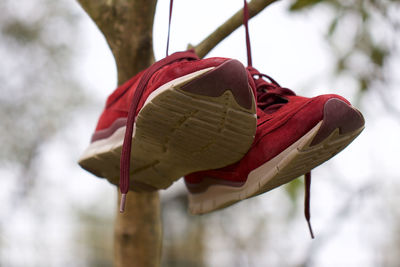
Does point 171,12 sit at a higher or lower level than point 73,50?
higher

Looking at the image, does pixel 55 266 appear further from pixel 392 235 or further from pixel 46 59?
pixel 392 235

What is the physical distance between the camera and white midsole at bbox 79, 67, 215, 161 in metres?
0.77

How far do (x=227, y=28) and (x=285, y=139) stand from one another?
0.42 meters

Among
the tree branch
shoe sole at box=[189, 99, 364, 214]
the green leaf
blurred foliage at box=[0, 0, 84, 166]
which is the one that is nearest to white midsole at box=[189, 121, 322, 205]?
shoe sole at box=[189, 99, 364, 214]

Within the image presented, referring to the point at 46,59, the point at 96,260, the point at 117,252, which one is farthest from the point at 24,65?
the point at 117,252

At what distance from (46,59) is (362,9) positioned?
114 inches

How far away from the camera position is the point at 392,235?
17.8 ft

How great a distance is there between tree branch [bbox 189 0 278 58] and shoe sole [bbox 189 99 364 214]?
399 millimetres

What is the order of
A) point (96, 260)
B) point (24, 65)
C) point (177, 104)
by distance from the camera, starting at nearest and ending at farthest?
point (177, 104) < point (24, 65) < point (96, 260)

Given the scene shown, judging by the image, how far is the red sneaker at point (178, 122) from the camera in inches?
30.5

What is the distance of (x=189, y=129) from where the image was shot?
2.78ft

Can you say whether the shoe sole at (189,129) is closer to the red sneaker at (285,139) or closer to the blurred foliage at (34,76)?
the red sneaker at (285,139)

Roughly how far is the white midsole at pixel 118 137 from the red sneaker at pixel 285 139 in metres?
0.18

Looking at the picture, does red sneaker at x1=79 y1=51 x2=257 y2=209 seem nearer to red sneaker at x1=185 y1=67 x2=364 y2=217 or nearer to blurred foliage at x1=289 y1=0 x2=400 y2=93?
red sneaker at x1=185 y1=67 x2=364 y2=217
